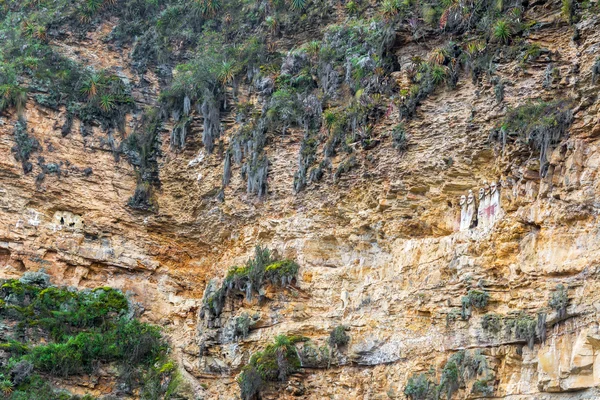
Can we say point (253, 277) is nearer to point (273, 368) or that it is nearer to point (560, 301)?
point (273, 368)

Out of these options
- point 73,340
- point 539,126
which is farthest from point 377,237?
point 73,340

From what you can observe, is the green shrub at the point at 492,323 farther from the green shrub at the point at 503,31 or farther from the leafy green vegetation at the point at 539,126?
the green shrub at the point at 503,31

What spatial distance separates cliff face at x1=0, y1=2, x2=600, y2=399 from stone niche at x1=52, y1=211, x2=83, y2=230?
54mm

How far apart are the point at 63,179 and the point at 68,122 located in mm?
2530

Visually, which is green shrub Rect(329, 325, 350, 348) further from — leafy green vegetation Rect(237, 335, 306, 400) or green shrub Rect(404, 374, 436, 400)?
green shrub Rect(404, 374, 436, 400)

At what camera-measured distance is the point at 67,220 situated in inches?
1254

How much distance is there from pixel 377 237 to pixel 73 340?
1011 cm

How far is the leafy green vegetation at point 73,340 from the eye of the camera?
27.9 meters

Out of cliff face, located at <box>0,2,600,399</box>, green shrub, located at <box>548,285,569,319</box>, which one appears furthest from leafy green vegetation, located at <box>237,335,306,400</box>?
green shrub, located at <box>548,285,569,319</box>

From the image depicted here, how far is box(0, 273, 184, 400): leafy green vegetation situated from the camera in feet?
91.6

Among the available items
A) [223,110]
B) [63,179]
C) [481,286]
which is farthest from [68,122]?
[481,286]

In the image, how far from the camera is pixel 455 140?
25766mm

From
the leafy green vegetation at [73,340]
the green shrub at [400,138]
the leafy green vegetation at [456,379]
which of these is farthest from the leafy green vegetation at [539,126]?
the leafy green vegetation at [73,340]

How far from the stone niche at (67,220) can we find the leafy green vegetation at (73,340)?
Result: 6.79 feet
